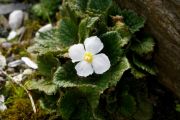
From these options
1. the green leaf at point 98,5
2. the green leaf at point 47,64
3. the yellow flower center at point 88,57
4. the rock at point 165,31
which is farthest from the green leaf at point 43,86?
the rock at point 165,31

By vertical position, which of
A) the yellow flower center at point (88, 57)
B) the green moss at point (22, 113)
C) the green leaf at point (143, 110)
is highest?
the yellow flower center at point (88, 57)

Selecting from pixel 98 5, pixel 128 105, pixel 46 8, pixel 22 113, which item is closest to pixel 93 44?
pixel 98 5

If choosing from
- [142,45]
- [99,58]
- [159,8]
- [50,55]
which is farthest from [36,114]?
[159,8]

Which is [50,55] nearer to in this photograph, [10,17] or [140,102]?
[140,102]

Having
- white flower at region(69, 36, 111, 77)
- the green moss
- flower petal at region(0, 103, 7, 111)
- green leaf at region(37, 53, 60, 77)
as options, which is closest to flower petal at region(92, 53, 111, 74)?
white flower at region(69, 36, 111, 77)

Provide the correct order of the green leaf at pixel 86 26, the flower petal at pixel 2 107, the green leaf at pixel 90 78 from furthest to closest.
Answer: the flower petal at pixel 2 107, the green leaf at pixel 86 26, the green leaf at pixel 90 78

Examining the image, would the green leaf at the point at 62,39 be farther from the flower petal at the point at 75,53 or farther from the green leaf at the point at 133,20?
the green leaf at the point at 133,20

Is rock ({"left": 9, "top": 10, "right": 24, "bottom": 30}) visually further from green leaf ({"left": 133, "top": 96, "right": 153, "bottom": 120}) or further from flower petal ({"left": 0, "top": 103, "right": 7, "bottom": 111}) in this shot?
green leaf ({"left": 133, "top": 96, "right": 153, "bottom": 120})
